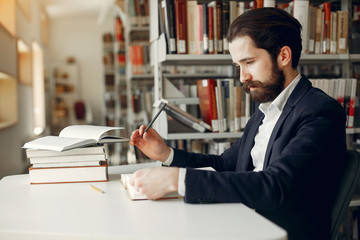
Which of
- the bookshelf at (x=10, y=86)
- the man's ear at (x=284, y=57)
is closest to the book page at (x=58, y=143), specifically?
the man's ear at (x=284, y=57)

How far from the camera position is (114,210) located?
94 cm

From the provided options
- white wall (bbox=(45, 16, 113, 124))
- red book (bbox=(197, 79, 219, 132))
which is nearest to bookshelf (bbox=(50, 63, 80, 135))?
white wall (bbox=(45, 16, 113, 124))

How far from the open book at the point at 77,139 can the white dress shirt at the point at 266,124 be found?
0.27 m

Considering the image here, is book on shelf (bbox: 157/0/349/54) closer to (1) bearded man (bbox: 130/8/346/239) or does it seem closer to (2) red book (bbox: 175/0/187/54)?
(2) red book (bbox: 175/0/187/54)

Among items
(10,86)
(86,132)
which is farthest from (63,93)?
(86,132)

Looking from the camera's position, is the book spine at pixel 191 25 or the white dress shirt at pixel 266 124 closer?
the white dress shirt at pixel 266 124

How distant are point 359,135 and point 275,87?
1477 mm

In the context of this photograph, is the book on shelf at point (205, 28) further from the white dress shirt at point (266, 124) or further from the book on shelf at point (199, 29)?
the white dress shirt at point (266, 124)

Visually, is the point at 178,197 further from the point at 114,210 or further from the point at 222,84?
the point at 222,84

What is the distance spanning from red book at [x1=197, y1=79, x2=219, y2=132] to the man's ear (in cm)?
86

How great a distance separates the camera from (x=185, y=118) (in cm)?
215

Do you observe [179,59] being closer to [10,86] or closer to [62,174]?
[62,174]

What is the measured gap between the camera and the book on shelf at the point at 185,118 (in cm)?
210

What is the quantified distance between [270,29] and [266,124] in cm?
35
